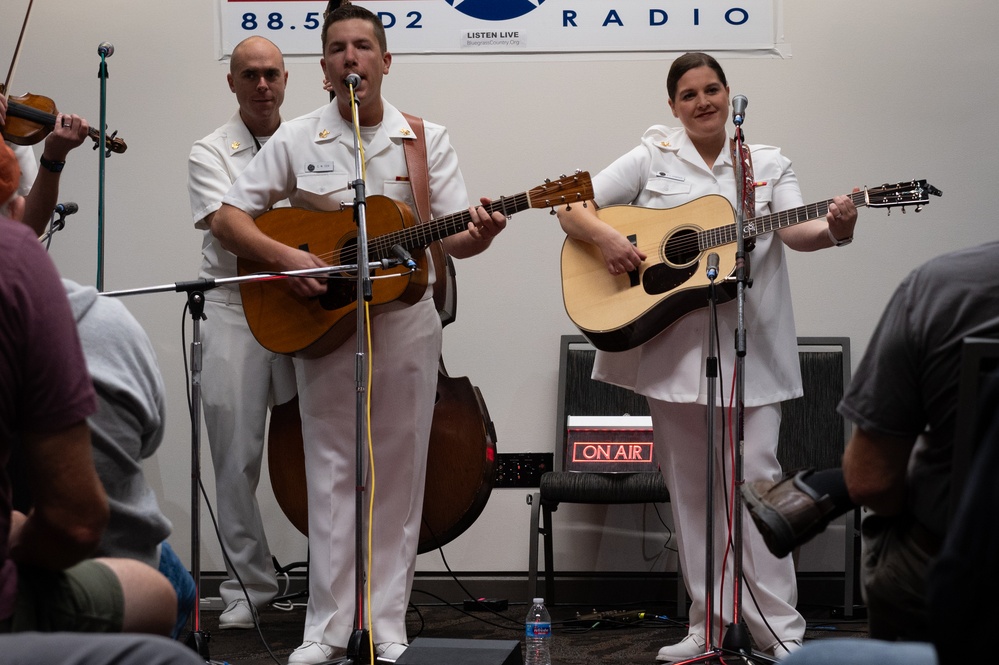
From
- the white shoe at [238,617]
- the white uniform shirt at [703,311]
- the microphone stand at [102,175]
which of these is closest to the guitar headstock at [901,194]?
the white uniform shirt at [703,311]

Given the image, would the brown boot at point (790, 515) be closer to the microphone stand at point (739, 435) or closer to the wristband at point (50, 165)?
the microphone stand at point (739, 435)

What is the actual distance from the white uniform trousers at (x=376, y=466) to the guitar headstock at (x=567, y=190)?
46 centimetres

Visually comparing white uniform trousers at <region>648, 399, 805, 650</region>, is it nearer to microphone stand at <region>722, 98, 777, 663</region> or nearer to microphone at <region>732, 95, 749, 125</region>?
microphone stand at <region>722, 98, 777, 663</region>

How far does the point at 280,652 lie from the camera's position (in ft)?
12.1

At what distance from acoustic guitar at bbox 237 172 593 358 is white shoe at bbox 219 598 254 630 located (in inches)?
48.2

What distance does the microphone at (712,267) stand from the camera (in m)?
3.20

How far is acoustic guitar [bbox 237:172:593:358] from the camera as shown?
A: 3236 millimetres

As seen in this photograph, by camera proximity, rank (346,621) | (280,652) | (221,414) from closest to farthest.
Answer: (346,621), (280,652), (221,414)

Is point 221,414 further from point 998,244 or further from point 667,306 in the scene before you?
point 998,244

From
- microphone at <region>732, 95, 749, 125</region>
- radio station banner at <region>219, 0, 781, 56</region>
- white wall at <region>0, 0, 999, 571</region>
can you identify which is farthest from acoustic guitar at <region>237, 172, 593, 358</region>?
radio station banner at <region>219, 0, 781, 56</region>

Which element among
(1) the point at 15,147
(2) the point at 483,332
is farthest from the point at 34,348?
(2) the point at 483,332

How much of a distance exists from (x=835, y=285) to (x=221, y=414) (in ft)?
8.27

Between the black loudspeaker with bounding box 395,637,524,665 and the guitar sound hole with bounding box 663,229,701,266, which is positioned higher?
the guitar sound hole with bounding box 663,229,701,266

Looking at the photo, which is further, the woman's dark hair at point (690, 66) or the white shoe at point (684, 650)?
the woman's dark hair at point (690, 66)
